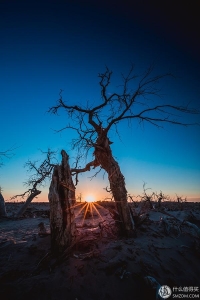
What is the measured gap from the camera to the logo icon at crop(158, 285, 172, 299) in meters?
3.29

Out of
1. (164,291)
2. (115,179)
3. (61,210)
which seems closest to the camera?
(164,291)

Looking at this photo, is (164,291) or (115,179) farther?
(115,179)

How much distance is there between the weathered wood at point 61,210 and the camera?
163 inches

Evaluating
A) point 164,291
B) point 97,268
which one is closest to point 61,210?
point 97,268

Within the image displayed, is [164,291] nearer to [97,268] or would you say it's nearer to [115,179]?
[97,268]

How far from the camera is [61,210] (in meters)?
4.27

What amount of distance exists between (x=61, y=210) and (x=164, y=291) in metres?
2.95

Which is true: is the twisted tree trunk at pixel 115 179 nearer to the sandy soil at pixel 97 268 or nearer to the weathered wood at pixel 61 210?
the sandy soil at pixel 97 268

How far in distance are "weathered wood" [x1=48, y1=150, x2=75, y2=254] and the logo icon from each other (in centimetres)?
231

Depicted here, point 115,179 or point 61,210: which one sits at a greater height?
point 115,179

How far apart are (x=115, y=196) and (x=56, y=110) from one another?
4.56 metres

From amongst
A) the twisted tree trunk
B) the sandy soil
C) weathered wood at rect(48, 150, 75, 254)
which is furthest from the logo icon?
weathered wood at rect(48, 150, 75, 254)

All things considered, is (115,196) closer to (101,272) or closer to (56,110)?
(101,272)

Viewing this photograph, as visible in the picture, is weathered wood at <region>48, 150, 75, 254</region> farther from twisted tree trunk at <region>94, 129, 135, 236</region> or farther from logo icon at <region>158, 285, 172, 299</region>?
logo icon at <region>158, 285, 172, 299</region>
